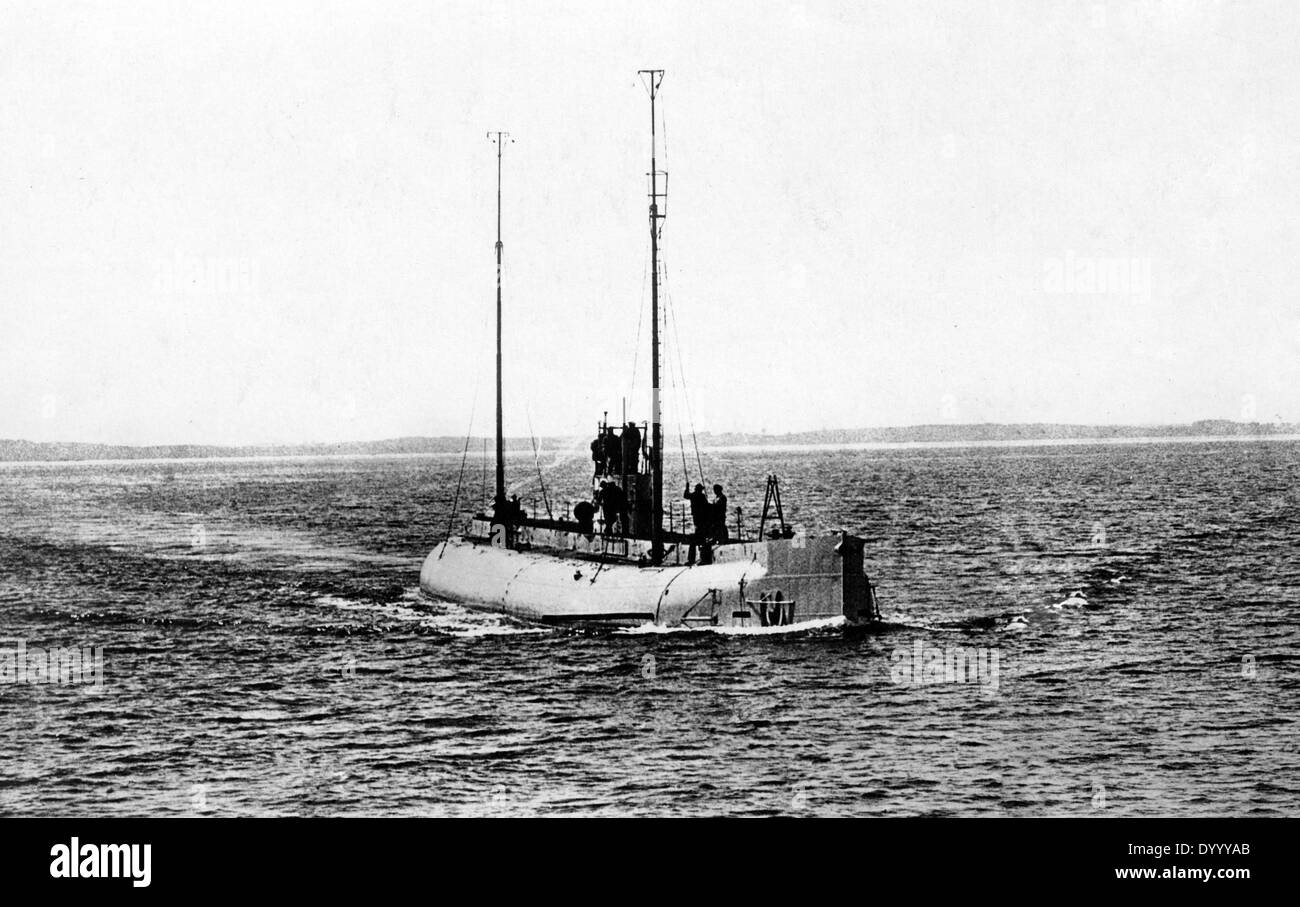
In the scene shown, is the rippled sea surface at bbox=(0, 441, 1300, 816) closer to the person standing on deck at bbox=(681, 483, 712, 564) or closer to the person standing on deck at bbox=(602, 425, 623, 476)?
the person standing on deck at bbox=(681, 483, 712, 564)

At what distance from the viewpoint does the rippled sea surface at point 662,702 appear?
83.3 ft

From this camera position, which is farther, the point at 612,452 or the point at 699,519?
the point at 612,452

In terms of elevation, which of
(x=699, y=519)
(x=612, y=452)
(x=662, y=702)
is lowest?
(x=662, y=702)

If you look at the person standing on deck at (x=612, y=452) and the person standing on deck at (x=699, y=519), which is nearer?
the person standing on deck at (x=699, y=519)

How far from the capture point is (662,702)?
1292 inches

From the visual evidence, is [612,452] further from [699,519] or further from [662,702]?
[662,702]

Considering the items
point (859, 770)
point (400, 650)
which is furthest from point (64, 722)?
point (859, 770)

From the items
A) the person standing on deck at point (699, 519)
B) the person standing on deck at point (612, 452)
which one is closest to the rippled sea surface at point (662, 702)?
the person standing on deck at point (699, 519)

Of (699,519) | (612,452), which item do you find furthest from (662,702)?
(612,452)

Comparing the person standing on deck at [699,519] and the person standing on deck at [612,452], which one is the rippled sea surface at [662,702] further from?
the person standing on deck at [612,452]

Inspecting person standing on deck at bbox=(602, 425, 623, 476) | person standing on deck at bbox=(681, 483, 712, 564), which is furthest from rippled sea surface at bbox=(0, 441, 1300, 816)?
person standing on deck at bbox=(602, 425, 623, 476)

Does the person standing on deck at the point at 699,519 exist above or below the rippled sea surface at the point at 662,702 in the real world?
above

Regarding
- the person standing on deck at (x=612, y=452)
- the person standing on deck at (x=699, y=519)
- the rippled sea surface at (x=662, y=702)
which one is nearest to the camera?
the rippled sea surface at (x=662, y=702)
